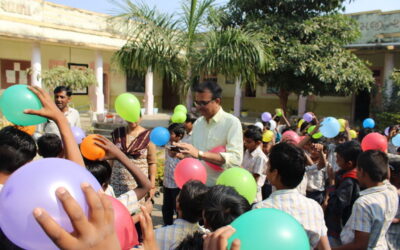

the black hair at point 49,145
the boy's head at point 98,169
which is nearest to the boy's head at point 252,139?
the boy's head at point 98,169

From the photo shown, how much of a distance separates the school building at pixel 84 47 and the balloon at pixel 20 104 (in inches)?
358

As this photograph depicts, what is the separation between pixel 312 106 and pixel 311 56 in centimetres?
574

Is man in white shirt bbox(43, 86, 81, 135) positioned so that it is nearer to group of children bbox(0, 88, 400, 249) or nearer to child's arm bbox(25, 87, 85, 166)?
group of children bbox(0, 88, 400, 249)

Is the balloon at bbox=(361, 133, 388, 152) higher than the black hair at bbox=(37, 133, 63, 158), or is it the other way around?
the black hair at bbox=(37, 133, 63, 158)

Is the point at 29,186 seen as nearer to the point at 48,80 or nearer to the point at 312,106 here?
the point at 48,80

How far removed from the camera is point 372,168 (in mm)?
2139

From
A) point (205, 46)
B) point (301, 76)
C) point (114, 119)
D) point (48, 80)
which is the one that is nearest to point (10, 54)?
point (48, 80)

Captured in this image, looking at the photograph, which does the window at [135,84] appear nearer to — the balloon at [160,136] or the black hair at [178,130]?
the black hair at [178,130]

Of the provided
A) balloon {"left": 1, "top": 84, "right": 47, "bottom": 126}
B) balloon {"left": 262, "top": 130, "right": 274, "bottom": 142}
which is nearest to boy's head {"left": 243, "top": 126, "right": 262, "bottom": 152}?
balloon {"left": 262, "top": 130, "right": 274, "bottom": 142}

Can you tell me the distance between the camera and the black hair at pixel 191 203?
76.5 inches

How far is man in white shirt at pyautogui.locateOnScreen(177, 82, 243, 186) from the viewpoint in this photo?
234 cm

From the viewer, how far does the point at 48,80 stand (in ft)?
33.1

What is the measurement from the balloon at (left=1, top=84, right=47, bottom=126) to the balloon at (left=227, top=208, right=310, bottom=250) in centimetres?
138

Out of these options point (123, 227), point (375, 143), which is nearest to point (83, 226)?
point (123, 227)
